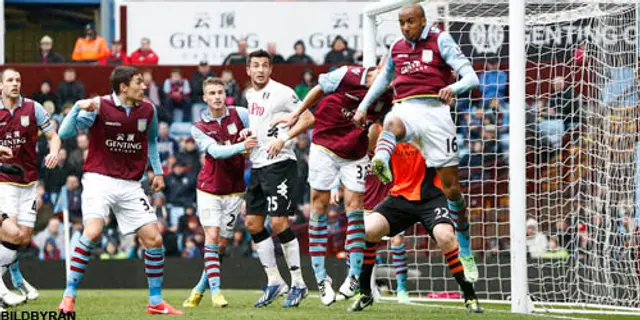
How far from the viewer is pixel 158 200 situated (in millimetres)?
19062

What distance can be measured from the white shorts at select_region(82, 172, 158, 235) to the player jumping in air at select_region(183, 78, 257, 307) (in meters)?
1.51

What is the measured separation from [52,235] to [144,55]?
4583 mm

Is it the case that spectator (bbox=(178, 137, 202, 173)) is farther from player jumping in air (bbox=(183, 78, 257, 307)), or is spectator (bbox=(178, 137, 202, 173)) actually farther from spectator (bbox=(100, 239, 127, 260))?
player jumping in air (bbox=(183, 78, 257, 307))

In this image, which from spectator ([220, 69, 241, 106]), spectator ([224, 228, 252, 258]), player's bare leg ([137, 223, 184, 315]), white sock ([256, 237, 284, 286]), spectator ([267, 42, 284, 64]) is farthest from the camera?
spectator ([267, 42, 284, 64])

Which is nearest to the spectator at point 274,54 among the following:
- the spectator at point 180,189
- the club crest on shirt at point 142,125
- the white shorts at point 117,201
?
the spectator at point 180,189

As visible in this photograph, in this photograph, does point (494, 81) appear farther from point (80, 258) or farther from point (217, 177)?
point (80, 258)

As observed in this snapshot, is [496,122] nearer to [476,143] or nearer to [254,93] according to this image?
[476,143]

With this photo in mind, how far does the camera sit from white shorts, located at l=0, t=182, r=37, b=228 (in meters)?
11.3

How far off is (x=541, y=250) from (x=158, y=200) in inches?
274

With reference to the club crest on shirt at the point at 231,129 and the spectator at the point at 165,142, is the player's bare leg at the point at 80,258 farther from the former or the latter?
the spectator at the point at 165,142

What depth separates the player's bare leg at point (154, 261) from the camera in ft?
32.2

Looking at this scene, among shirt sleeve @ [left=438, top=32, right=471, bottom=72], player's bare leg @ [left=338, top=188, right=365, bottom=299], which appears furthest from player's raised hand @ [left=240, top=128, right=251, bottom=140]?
shirt sleeve @ [left=438, top=32, right=471, bottom=72]

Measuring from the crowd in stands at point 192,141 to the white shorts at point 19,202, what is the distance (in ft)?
13.0

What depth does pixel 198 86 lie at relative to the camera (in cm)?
2122
